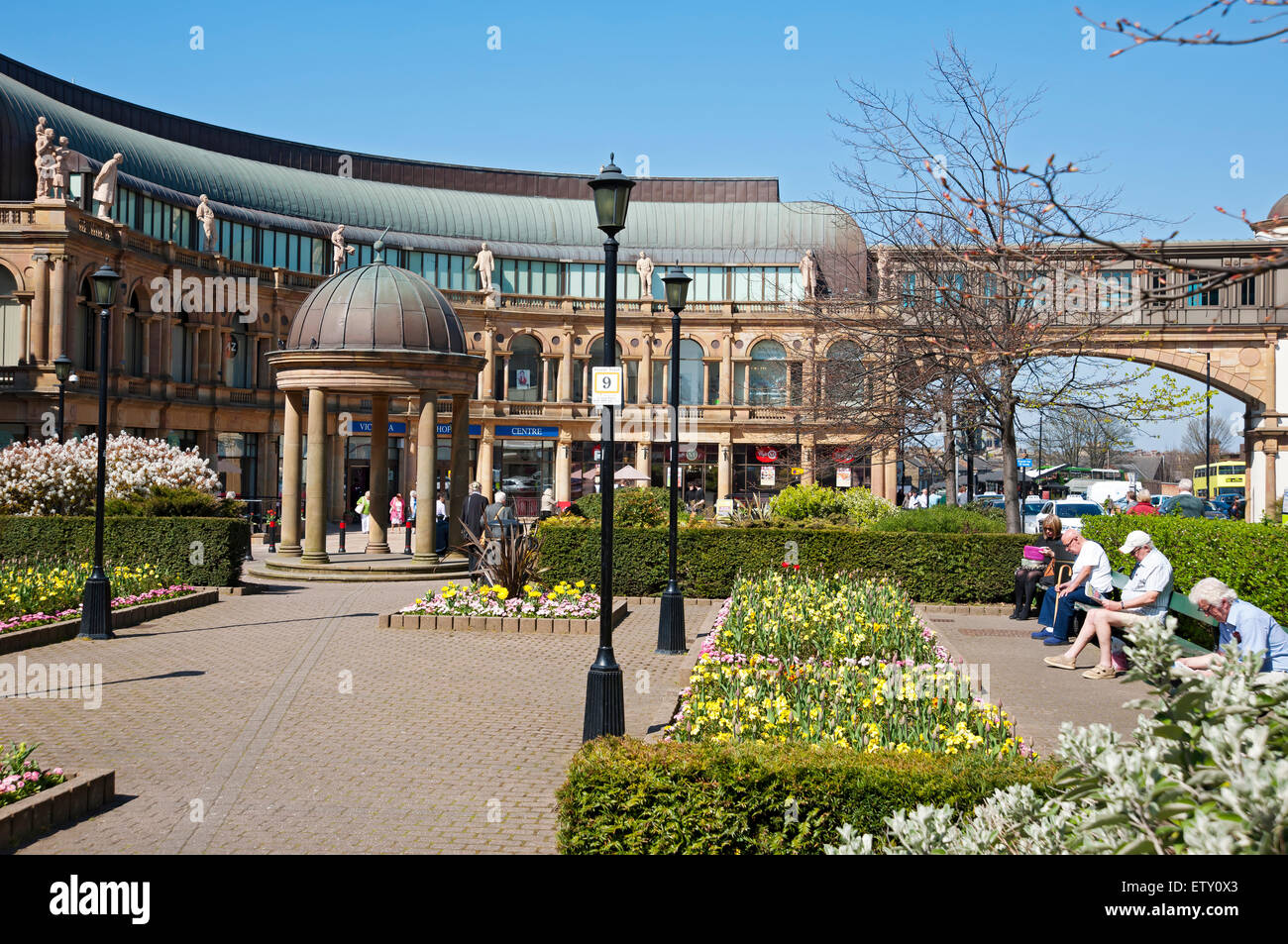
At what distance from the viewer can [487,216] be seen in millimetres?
67875

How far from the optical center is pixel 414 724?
10055 mm

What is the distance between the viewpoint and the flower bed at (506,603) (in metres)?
16.8

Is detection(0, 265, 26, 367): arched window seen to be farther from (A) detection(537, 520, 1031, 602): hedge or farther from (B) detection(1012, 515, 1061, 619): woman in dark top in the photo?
(B) detection(1012, 515, 1061, 619): woman in dark top

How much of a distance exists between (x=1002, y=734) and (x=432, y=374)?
1860cm

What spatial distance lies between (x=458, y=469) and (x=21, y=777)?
1824 cm

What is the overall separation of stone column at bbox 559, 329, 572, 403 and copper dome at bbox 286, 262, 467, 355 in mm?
37596

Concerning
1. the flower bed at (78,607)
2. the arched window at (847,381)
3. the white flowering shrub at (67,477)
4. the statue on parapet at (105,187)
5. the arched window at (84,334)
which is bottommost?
the flower bed at (78,607)

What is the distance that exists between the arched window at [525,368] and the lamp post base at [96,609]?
162ft

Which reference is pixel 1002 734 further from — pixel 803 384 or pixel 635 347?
pixel 635 347

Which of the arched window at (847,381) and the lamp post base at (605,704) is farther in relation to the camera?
the arched window at (847,381)
